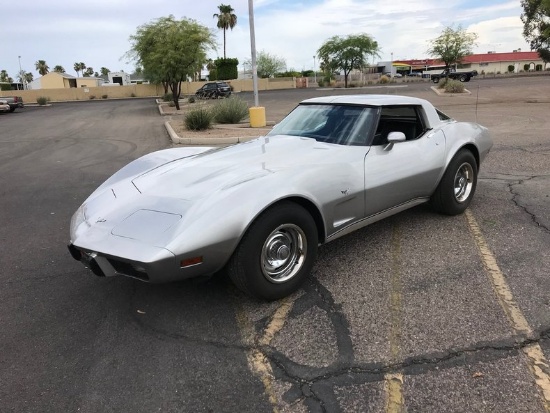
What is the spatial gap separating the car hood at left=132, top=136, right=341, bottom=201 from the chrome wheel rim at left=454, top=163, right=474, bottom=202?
1949 mm

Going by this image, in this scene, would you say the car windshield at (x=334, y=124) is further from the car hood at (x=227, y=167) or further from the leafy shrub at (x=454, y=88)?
the leafy shrub at (x=454, y=88)

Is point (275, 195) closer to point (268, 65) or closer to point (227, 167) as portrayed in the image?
point (227, 167)

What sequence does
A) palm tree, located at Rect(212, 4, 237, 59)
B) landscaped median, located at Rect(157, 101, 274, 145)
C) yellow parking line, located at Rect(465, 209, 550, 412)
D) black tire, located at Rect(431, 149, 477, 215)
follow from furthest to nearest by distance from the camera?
palm tree, located at Rect(212, 4, 237, 59)
landscaped median, located at Rect(157, 101, 274, 145)
black tire, located at Rect(431, 149, 477, 215)
yellow parking line, located at Rect(465, 209, 550, 412)

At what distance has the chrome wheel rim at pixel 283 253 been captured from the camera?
3.16 metres

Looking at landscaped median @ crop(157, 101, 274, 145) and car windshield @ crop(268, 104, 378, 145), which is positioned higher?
car windshield @ crop(268, 104, 378, 145)

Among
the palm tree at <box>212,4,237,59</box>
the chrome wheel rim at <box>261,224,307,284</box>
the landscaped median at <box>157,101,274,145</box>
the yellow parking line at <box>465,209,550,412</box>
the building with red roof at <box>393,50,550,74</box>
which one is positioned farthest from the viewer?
the building with red roof at <box>393,50,550,74</box>

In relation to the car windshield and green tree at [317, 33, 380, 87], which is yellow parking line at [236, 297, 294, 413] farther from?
green tree at [317, 33, 380, 87]

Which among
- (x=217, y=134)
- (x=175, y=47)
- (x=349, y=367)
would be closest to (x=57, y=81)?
(x=175, y=47)

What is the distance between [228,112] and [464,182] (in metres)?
12.3

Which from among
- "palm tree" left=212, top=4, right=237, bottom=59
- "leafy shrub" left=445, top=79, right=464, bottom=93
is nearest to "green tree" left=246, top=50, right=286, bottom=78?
"palm tree" left=212, top=4, right=237, bottom=59

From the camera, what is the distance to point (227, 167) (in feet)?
11.5

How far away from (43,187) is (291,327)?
6.10 m

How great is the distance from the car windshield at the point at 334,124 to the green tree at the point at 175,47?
72.1ft

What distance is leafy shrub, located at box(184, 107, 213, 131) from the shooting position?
47.4ft
